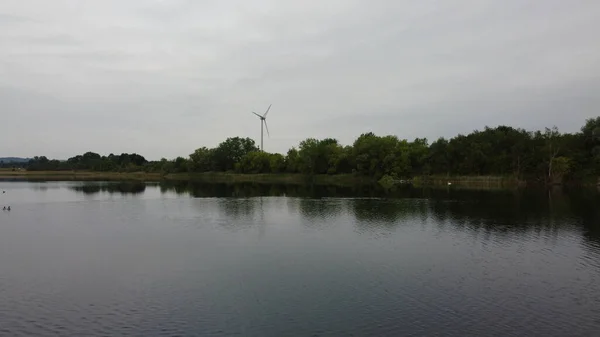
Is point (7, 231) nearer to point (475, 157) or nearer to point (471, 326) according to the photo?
point (471, 326)

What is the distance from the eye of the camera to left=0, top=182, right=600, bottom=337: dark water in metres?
13.7

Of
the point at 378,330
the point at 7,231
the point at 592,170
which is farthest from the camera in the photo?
the point at 592,170

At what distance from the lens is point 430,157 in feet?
322

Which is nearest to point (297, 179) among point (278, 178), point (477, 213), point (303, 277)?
point (278, 178)

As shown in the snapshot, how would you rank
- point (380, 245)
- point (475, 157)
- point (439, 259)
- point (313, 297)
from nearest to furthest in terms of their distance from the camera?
point (313, 297)
point (439, 259)
point (380, 245)
point (475, 157)

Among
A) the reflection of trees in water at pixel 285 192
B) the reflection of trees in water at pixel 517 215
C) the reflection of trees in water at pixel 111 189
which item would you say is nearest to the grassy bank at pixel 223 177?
the reflection of trees in water at pixel 285 192

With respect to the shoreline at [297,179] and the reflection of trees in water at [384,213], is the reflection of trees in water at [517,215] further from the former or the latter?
the shoreline at [297,179]

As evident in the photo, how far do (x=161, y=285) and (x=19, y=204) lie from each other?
4394cm

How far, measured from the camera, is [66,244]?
2705 centimetres

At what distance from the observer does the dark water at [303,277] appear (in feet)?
44.9

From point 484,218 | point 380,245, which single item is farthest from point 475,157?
point 380,245

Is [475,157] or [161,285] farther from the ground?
[475,157]

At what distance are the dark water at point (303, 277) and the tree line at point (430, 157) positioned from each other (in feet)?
167

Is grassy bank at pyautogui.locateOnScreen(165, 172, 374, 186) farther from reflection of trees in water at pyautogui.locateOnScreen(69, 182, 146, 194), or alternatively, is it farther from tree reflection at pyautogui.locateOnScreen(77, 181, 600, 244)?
tree reflection at pyautogui.locateOnScreen(77, 181, 600, 244)
